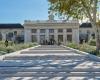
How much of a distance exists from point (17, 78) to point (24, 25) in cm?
6804

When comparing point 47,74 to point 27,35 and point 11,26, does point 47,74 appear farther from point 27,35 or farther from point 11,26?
point 11,26

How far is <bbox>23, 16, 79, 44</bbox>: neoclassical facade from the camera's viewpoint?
255 ft

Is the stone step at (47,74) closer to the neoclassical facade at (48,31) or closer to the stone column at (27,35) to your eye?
the neoclassical facade at (48,31)

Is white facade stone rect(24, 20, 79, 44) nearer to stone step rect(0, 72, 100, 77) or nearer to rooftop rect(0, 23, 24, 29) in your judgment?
rooftop rect(0, 23, 24, 29)

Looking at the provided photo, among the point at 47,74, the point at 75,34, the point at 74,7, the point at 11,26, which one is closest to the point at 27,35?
the point at 11,26

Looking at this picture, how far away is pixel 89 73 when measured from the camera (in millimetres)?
12008

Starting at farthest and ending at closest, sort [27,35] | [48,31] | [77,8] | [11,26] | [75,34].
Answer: [11,26] → [48,31] → [27,35] → [75,34] → [77,8]

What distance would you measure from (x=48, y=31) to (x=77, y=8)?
5189 cm

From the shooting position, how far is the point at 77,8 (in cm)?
2677

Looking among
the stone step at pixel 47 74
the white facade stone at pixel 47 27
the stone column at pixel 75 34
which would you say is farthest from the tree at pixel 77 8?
the white facade stone at pixel 47 27

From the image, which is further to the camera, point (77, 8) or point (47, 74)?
point (77, 8)

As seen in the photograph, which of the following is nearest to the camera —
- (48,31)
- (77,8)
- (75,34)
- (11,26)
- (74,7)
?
(74,7)

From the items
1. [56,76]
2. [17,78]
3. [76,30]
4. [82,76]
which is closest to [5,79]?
[17,78]

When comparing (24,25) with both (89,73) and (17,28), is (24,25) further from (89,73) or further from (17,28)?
(89,73)
